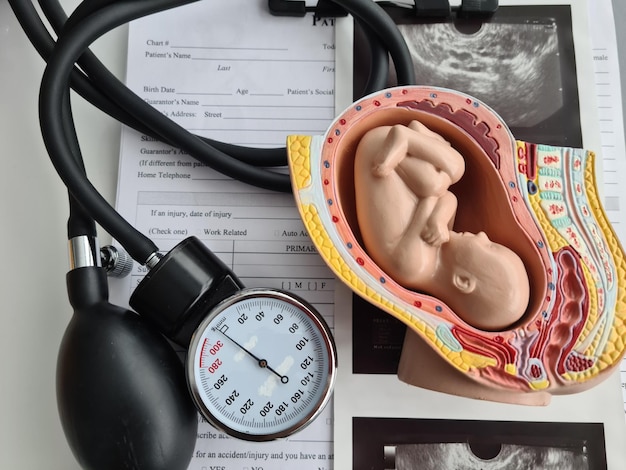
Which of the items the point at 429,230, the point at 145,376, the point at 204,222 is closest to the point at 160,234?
the point at 204,222

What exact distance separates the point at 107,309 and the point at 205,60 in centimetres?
29

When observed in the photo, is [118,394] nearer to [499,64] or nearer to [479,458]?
[479,458]

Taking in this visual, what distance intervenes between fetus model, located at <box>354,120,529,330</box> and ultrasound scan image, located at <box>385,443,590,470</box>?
0.14 m

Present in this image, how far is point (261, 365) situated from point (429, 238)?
6.2 inches

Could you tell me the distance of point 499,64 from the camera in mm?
575

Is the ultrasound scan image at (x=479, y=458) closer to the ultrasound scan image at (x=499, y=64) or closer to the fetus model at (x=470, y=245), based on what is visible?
the fetus model at (x=470, y=245)

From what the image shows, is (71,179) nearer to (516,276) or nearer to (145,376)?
(145,376)

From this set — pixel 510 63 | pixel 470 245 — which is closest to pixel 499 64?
pixel 510 63

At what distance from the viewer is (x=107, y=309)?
43cm

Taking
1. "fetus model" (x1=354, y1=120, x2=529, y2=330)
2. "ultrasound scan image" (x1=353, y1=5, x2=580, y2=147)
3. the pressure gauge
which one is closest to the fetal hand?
"fetus model" (x1=354, y1=120, x2=529, y2=330)

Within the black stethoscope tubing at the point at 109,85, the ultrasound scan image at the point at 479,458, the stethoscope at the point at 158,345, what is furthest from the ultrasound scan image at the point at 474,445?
the black stethoscope tubing at the point at 109,85

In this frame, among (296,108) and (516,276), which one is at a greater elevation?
(296,108)

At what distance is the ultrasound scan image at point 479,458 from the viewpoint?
0.48 m

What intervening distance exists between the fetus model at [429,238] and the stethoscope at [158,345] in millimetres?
87
